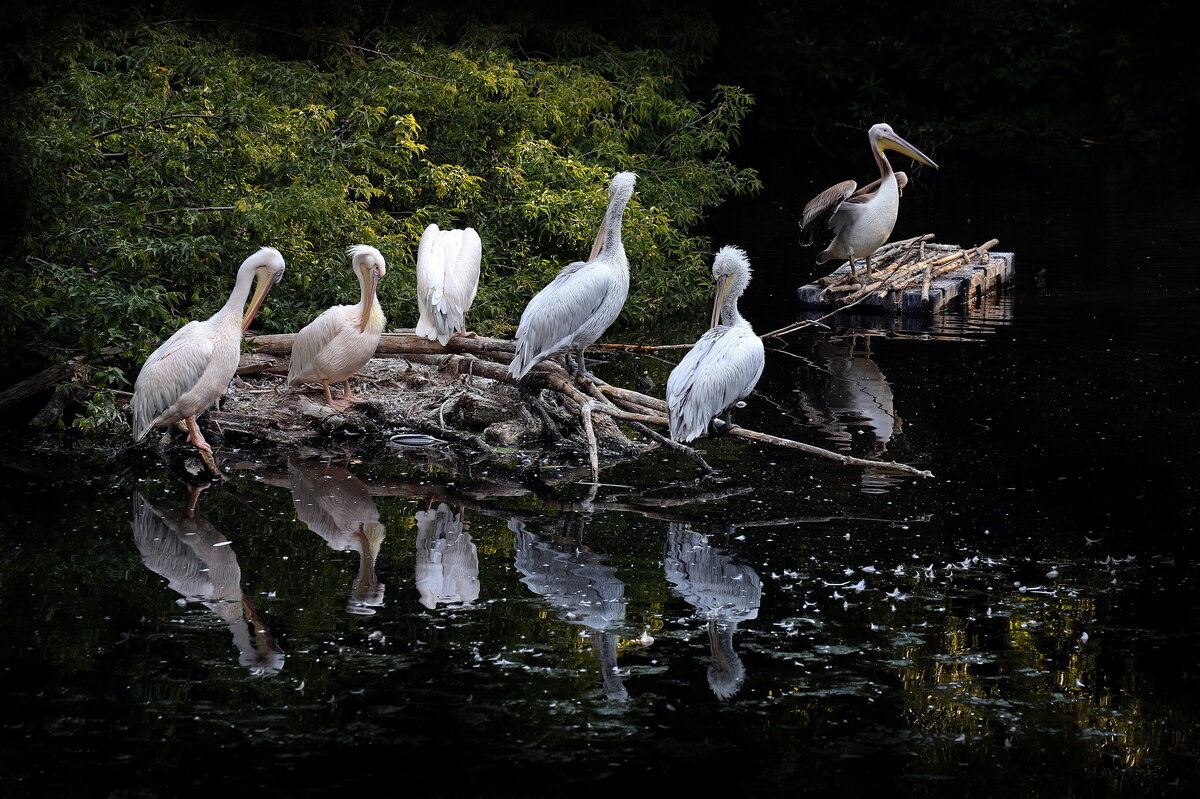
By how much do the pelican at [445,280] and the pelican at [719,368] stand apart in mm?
1331

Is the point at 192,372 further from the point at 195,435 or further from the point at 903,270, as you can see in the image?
the point at 903,270

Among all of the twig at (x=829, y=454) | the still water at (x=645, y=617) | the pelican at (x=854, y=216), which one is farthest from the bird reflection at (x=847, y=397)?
the pelican at (x=854, y=216)

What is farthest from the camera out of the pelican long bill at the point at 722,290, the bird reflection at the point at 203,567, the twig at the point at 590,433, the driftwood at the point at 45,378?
the driftwood at the point at 45,378

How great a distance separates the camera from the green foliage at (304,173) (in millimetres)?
6801

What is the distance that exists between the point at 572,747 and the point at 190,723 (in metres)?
1.06

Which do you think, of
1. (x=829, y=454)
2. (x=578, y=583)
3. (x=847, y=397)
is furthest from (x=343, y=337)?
(x=847, y=397)

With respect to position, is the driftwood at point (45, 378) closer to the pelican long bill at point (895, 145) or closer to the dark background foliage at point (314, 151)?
the dark background foliage at point (314, 151)

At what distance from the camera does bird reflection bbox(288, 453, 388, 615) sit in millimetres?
4512

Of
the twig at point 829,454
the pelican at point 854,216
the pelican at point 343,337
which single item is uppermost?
the pelican at point 854,216

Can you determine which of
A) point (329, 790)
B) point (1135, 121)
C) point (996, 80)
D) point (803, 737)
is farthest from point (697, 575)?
point (996, 80)

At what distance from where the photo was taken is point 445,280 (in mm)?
6824

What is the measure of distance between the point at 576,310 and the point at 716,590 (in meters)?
2.18

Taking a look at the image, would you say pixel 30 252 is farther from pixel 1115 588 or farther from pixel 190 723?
pixel 1115 588

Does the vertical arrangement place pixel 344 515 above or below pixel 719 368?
below
